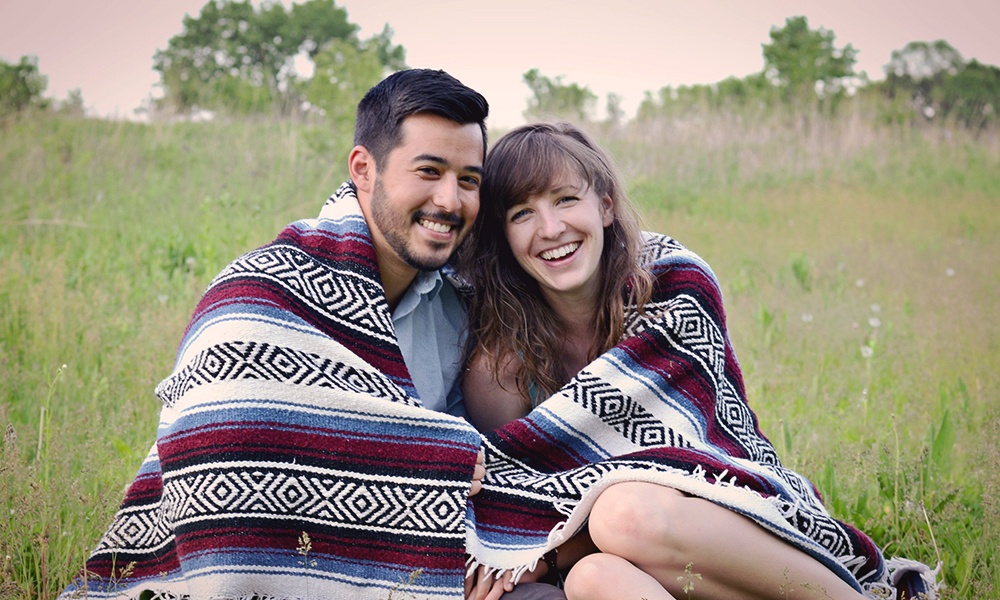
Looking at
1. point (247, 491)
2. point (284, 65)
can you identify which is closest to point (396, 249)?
point (247, 491)

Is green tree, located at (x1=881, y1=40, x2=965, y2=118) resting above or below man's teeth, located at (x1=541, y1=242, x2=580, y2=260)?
above

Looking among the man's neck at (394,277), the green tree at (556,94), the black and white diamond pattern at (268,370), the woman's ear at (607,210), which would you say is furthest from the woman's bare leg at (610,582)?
the green tree at (556,94)

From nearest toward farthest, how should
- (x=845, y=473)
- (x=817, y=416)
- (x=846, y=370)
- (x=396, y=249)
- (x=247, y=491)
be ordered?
(x=247, y=491) → (x=396, y=249) → (x=845, y=473) → (x=817, y=416) → (x=846, y=370)

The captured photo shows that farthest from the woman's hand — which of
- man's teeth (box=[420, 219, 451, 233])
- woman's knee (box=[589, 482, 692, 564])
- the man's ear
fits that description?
the man's ear

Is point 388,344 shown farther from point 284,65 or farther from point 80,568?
point 284,65

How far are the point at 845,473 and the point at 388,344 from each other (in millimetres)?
1909

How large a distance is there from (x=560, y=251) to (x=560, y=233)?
64mm

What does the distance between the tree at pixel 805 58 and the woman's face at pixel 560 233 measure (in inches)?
498

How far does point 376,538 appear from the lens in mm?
2379

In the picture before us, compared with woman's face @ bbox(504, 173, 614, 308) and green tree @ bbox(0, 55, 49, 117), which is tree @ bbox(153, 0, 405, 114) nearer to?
green tree @ bbox(0, 55, 49, 117)

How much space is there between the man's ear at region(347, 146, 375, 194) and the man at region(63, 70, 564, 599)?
23 cm

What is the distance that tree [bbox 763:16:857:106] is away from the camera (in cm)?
1462

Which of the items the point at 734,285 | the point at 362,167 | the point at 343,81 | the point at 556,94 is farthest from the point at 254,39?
the point at 362,167

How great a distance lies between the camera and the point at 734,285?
21.1ft
